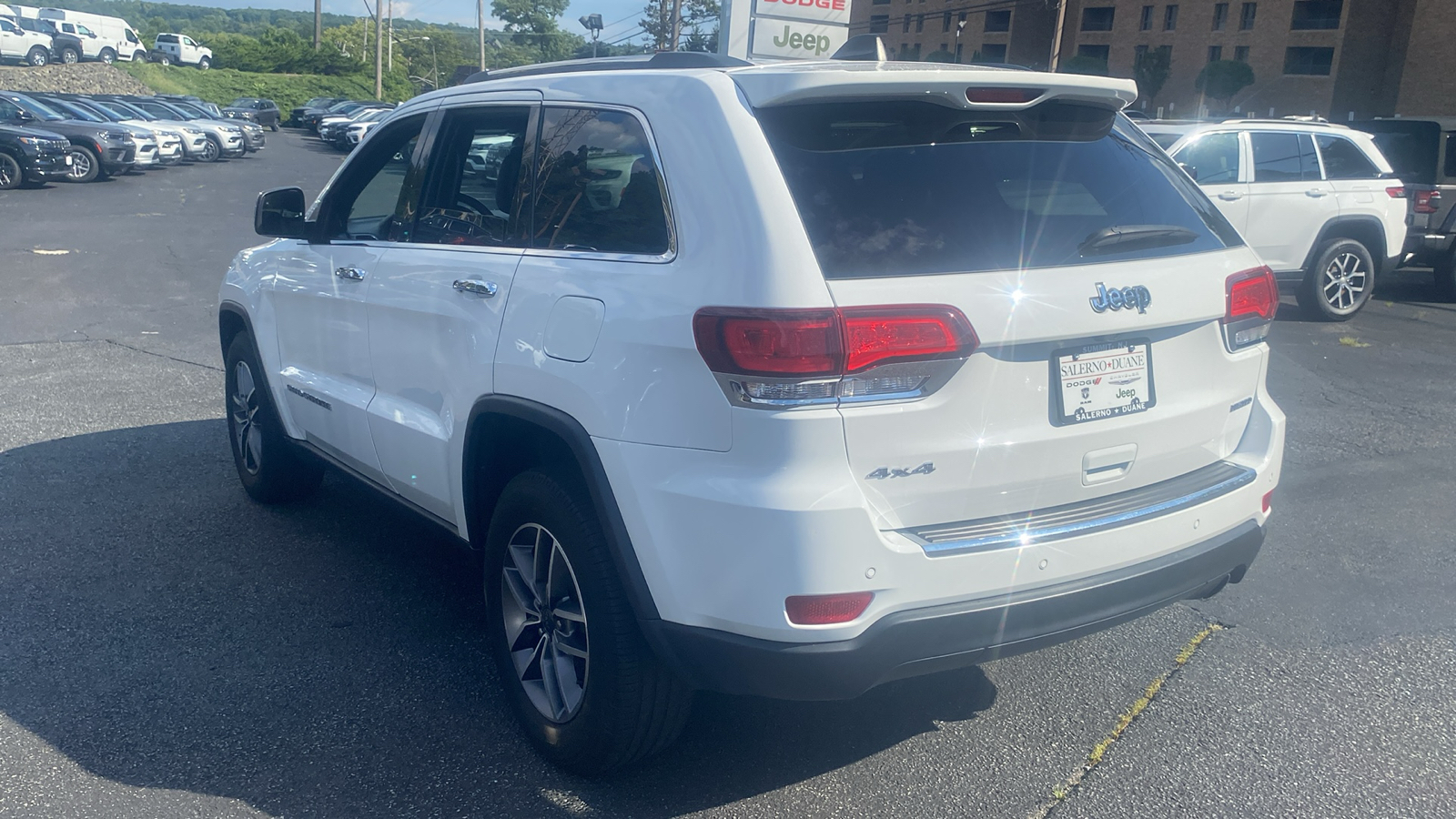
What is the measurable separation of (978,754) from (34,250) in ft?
46.5

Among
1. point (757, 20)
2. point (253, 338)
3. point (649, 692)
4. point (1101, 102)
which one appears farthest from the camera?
point (757, 20)

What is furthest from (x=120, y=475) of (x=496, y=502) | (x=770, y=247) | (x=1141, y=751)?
(x=1141, y=751)

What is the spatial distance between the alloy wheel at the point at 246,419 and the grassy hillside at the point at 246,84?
61463 mm

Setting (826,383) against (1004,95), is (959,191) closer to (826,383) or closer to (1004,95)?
(1004,95)

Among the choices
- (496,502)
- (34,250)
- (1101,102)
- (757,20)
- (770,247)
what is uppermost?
(757,20)

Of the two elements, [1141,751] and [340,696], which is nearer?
[1141,751]

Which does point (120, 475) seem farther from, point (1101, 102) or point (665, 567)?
point (1101, 102)

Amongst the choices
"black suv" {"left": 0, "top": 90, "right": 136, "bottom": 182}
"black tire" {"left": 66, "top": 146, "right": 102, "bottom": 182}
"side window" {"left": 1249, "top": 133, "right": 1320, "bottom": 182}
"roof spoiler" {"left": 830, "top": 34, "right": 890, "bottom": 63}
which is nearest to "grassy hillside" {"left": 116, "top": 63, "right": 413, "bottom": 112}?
"black suv" {"left": 0, "top": 90, "right": 136, "bottom": 182}

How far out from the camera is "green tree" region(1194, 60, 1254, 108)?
59062 mm

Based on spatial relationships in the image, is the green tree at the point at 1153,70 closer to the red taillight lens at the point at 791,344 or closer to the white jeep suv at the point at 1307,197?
the white jeep suv at the point at 1307,197

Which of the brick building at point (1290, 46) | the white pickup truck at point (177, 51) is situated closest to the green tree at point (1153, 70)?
the brick building at point (1290, 46)

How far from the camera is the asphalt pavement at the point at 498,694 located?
3.10 meters

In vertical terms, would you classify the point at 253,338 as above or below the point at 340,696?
above

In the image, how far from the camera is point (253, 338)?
5020 millimetres
